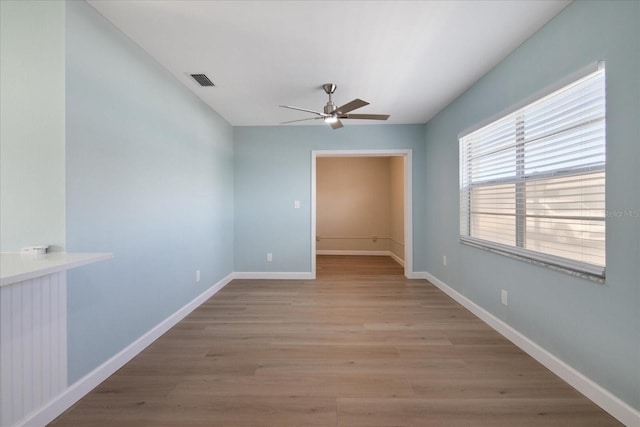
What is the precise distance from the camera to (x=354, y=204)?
6.56 meters

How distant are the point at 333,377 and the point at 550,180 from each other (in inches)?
78.7

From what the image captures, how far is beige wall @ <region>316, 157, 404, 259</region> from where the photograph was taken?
6492mm

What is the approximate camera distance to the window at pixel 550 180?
1544mm

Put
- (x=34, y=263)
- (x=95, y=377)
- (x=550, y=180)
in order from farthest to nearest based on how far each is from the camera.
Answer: (x=550, y=180) < (x=95, y=377) < (x=34, y=263)

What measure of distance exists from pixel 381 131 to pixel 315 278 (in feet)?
8.21

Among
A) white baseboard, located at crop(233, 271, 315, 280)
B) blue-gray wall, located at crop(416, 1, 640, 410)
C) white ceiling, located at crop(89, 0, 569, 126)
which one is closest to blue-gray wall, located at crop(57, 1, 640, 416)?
blue-gray wall, located at crop(416, 1, 640, 410)

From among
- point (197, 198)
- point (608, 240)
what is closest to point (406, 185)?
point (608, 240)

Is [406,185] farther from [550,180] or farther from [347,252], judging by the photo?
[347,252]

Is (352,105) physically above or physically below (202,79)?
below

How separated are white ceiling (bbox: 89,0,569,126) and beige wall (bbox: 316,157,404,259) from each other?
3537mm

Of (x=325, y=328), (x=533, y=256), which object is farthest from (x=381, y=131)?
(x=325, y=328)

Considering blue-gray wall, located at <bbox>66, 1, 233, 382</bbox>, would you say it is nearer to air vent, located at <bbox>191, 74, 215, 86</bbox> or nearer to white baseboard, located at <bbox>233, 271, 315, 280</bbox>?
air vent, located at <bbox>191, 74, 215, 86</bbox>

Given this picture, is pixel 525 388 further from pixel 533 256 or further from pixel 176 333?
pixel 176 333

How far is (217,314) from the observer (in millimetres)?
2805
